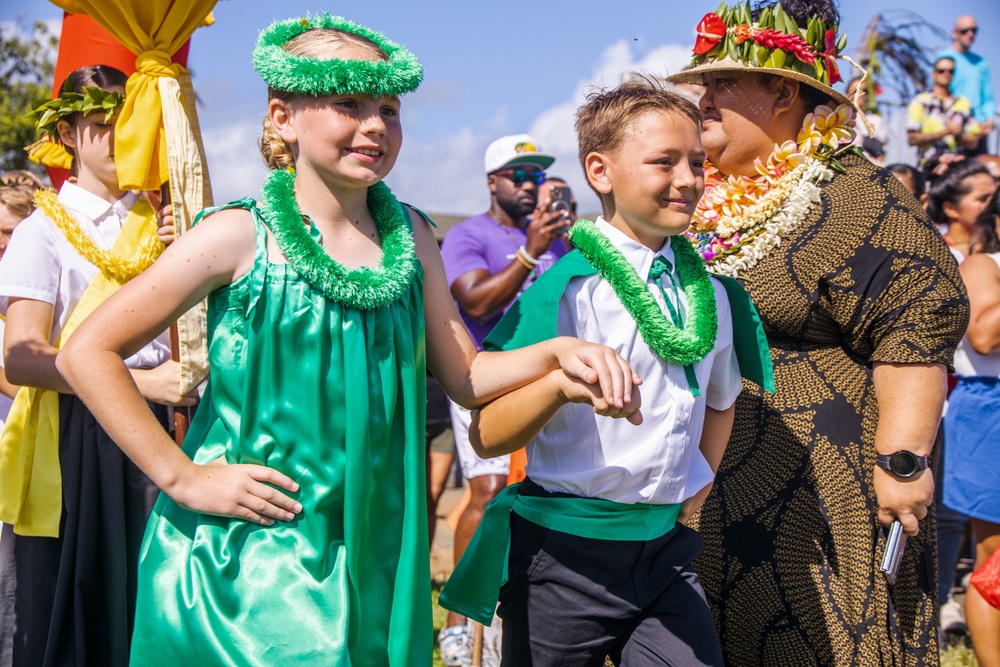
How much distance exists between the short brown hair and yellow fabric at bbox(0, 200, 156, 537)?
58.8 inches

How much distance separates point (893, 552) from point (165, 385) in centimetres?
212

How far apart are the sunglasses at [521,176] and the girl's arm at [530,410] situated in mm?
3243

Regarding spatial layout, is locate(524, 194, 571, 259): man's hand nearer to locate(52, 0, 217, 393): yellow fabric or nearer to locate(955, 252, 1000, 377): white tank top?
locate(955, 252, 1000, 377): white tank top

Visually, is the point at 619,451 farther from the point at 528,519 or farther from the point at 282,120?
the point at 282,120

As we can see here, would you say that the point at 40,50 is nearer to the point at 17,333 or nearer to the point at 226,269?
the point at 17,333

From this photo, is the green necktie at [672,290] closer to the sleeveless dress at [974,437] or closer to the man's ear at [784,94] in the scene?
the man's ear at [784,94]

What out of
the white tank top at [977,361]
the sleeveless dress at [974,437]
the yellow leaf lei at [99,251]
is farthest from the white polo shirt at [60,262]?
the white tank top at [977,361]

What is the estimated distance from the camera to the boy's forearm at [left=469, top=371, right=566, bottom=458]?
2.18 metres

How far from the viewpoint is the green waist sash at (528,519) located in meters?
2.40

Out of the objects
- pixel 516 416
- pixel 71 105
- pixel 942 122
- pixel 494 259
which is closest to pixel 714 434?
pixel 516 416

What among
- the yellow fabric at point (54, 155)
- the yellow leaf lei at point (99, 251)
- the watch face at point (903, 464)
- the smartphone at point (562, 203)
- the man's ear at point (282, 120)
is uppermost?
the smartphone at point (562, 203)

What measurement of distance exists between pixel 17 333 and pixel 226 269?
1.27 metres

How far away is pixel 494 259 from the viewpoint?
17.2 ft

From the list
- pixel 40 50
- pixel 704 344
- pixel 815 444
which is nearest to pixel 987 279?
pixel 815 444
